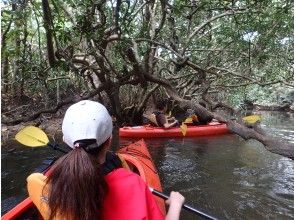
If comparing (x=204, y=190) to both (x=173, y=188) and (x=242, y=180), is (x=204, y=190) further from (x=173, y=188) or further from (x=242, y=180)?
(x=242, y=180)

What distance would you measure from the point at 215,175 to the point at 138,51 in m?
2.57

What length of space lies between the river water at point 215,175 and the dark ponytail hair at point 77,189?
3144 mm

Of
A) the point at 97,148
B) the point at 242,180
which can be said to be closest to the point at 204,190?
the point at 242,180

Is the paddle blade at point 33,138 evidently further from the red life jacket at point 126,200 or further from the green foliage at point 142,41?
the green foliage at point 142,41

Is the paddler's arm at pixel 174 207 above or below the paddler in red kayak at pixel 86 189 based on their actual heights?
below

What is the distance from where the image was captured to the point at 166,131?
9789 mm

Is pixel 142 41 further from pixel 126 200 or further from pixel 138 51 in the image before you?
pixel 126 200

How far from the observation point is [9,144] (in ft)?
28.1

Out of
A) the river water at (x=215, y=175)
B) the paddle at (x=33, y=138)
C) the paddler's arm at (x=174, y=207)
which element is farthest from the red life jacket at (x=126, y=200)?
the river water at (x=215, y=175)

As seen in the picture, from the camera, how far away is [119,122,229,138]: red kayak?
31.3 feet

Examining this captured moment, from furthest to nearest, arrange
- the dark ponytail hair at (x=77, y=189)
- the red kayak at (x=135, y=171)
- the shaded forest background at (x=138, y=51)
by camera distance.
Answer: the shaded forest background at (x=138, y=51)
the red kayak at (x=135, y=171)
the dark ponytail hair at (x=77, y=189)

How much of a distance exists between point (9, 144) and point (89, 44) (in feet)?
11.7

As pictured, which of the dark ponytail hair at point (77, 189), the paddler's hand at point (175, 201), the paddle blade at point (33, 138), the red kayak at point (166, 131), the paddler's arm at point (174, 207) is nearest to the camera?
the dark ponytail hair at point (77, 189)

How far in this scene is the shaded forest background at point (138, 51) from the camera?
16.7ft
